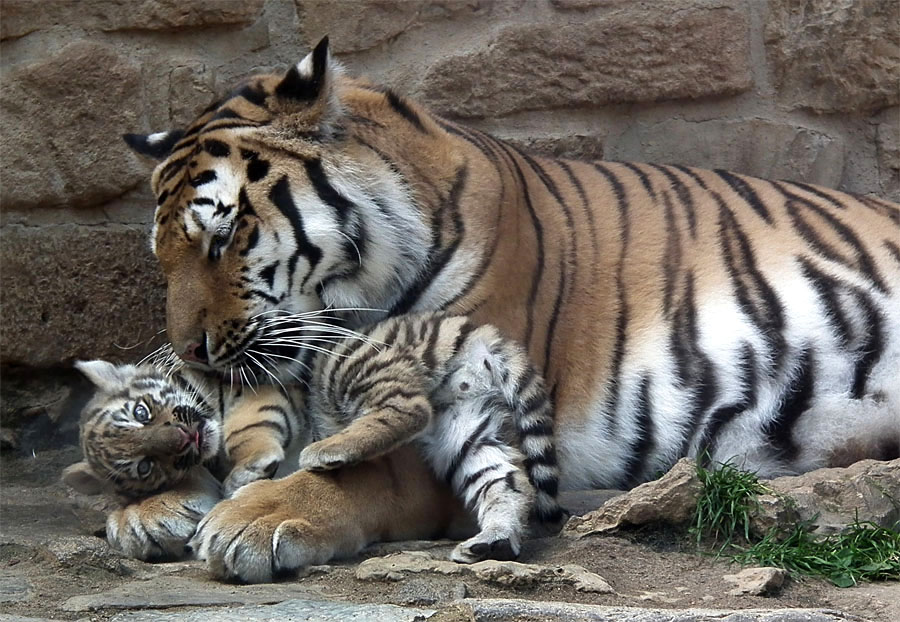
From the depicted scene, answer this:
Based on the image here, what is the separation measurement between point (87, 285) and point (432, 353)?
65.1 inches

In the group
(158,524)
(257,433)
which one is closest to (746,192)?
(257,433)

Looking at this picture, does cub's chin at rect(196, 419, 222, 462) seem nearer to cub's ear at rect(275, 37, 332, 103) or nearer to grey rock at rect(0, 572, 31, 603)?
grey rock at rect(0, 572, 31, 603)

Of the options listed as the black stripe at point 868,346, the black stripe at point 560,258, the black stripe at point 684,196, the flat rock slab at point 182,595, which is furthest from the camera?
the black stripe at point 684,196

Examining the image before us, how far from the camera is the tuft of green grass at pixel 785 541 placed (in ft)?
9.08

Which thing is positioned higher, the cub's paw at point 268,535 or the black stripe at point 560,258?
the black stripe at point 560,258

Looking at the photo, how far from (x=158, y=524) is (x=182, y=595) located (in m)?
0.55

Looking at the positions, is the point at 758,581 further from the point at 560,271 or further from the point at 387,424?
the point at 560,271

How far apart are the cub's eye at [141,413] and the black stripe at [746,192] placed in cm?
196

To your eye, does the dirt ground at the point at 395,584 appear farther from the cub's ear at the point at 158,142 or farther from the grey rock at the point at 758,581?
the cub's ear at the point at 158,142

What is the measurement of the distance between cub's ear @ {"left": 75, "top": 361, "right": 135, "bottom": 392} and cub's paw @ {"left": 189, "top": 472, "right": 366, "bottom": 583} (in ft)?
2.47

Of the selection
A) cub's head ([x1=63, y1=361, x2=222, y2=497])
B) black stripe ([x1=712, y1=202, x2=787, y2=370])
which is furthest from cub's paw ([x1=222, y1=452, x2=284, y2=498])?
black stripe ([x1=712, y1=202, x2=787, y2=370])

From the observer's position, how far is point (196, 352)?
3.32 m

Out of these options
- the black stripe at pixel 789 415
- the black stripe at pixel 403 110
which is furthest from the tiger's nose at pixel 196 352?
the black stripe at pixel 789 415

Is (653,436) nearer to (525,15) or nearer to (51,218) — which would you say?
(525,15)
